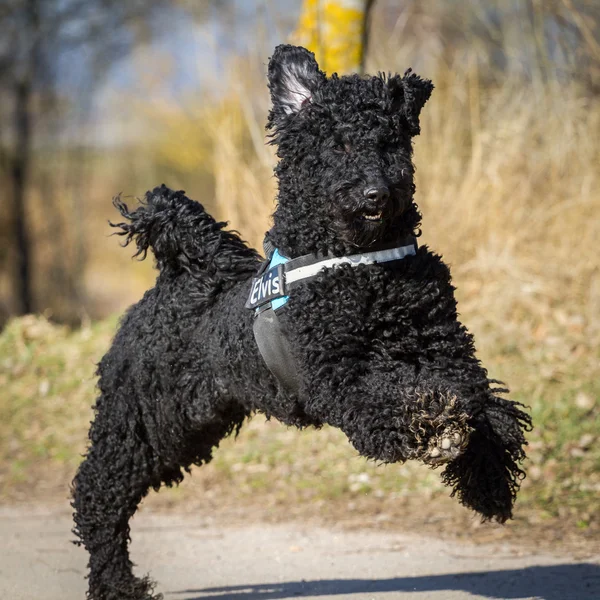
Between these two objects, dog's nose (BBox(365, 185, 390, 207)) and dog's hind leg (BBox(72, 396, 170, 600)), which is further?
dog's hind leg (BBox(72, 396, 170, 600))

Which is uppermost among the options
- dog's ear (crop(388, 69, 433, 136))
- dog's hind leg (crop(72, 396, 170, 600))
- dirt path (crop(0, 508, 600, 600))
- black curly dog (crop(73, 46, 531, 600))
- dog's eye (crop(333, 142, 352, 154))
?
dog's ear (crop(388, 69, 433, 136))

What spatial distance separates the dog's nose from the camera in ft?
11.3

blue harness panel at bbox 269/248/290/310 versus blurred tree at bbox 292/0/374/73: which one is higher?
blurred tree at bbox 292/0/374/73

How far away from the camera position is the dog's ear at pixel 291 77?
3883 millimetres

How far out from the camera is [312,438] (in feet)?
26.0

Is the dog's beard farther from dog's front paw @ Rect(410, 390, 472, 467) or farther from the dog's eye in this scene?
dog's front paw @ Rect(410, 390, 472, 467)

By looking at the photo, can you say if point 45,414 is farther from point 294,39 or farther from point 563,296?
point 563,296

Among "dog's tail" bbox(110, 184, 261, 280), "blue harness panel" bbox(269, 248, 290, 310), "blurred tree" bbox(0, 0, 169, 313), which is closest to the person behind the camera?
"blue harness panel" bbox(269, 248, 290, 310)

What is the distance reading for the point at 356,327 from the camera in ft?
11.8

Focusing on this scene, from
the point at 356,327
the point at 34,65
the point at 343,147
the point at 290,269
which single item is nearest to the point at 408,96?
the point at 343,147

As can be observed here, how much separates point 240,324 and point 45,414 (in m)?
5.93

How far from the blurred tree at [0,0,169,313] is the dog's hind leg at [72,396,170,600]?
13.3m

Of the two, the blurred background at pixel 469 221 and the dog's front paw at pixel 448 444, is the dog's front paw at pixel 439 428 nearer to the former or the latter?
the dog's front paw at pixel 448 444

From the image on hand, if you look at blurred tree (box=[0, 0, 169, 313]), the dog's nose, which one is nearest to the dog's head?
the dog's nose
